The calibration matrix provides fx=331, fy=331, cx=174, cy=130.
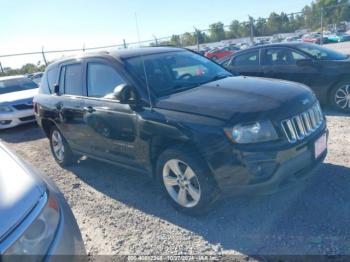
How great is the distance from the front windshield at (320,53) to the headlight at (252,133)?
469 centimetres

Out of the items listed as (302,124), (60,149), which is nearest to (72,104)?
(60,149)

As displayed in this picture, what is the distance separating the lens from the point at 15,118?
28.1 ft

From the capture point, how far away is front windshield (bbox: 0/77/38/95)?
9.98 m

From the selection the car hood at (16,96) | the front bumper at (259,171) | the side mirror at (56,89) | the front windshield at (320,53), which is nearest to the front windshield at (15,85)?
the car hood at (16,96)

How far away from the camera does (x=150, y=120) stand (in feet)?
11.4

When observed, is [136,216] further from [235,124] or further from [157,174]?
[235,124]

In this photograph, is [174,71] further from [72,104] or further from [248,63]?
[248,63]

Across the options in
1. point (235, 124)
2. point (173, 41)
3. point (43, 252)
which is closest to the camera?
point (43, 252)

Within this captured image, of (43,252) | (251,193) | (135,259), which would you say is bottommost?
(135,259)

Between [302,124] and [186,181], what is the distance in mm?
1269

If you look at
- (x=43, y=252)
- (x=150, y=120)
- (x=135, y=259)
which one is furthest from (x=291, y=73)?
(x=43, y=252)

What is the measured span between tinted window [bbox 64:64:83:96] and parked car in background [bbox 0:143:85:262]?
8.21 feet

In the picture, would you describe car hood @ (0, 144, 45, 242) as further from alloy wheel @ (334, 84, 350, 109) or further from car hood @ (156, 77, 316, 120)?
alloy wheel @ (334, 84, 350, 109)

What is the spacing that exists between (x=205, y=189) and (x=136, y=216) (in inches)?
37.2
